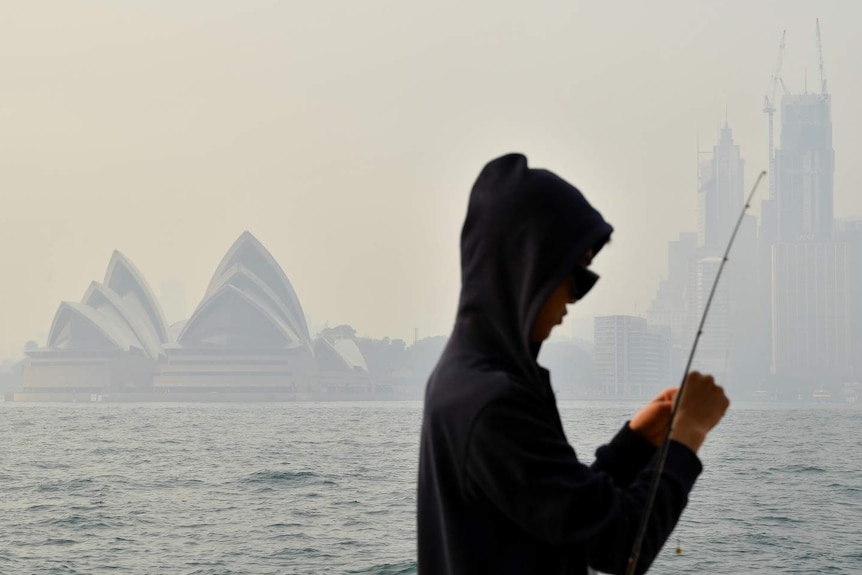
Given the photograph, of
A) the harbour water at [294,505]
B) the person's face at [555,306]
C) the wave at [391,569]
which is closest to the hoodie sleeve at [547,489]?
the person's face at [555,306]

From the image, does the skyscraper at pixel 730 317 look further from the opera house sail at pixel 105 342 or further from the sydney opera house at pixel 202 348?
the opera house sail at pixel 105 342

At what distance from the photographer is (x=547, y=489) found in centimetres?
108

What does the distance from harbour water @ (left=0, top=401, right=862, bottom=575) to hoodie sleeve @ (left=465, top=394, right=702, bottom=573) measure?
77.3 inches

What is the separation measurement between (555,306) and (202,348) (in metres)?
81.3

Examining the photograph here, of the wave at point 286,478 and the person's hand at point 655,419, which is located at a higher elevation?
the person's hand at point 655,419

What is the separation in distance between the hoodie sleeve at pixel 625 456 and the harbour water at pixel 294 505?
1.80 metres

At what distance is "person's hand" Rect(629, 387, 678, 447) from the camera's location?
1223mm

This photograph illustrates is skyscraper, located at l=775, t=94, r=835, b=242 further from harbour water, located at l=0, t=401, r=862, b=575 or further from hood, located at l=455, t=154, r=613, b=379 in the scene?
hood, located at l=455, t=154, r=613, b=379

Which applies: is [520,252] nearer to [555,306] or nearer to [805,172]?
[555,306]

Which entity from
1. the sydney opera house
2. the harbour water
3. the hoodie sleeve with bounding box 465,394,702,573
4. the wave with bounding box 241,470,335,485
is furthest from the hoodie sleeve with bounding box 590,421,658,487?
the sydney opera house

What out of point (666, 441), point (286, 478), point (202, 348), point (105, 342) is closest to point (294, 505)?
point (286, 478)

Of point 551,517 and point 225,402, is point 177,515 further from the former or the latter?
point 225,402

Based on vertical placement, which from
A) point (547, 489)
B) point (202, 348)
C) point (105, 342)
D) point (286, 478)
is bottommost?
point (286, 478)

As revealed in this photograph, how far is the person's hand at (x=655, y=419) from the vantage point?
48.1 inches
